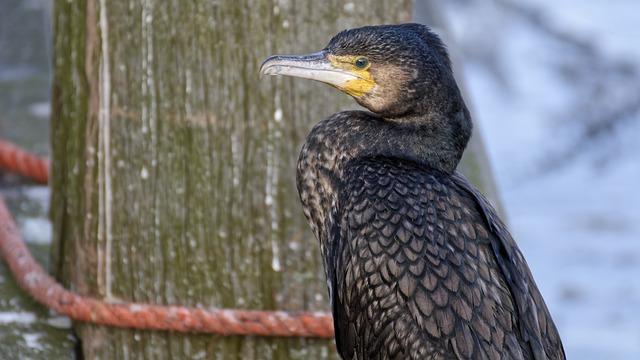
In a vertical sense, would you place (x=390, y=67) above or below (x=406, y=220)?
above

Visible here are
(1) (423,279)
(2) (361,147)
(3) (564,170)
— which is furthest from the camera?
(3) (564,170)

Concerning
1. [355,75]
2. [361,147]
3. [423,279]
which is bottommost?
[423,279]

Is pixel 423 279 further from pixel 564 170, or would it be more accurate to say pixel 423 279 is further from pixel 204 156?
pixel 564 170

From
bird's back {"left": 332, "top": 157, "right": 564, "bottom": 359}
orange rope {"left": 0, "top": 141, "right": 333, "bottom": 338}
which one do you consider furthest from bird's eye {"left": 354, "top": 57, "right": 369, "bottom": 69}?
orange rope {"left": 0, "top": 141, "right": 333, "bottom": 338}

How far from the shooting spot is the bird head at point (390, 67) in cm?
302

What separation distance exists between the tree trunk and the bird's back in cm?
32

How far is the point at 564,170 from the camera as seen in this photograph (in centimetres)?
966

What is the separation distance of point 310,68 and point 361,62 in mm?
153

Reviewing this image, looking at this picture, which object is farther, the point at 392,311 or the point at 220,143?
the point at 220,143

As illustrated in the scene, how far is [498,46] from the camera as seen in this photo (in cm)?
1044

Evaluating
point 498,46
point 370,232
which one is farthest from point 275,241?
point 498,46

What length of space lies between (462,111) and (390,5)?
40 centimetres

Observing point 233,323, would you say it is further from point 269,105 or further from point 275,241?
point 269,105

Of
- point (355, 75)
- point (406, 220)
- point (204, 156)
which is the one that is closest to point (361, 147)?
point (355, 75)
